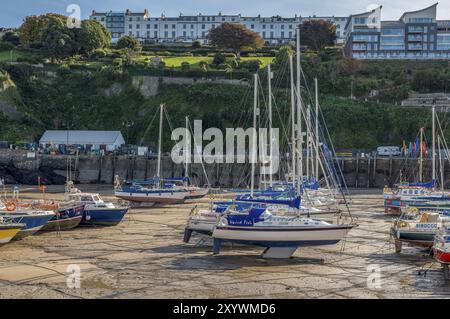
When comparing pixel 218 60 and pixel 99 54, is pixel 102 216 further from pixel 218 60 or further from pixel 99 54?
pixel 99 54

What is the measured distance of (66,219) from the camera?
32.6 m

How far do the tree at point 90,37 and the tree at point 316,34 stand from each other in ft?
117

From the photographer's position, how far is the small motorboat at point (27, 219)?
27723mm

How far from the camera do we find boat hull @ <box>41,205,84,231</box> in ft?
105

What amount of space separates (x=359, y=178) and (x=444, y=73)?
33737 mm

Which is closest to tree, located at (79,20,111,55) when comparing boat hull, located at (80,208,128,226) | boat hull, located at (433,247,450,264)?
boat hull, located at (80,208,128,226)

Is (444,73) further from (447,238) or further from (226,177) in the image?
(447,238)

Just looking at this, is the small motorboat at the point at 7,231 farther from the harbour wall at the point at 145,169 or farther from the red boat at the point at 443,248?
the harbour wall at the point at 145,169

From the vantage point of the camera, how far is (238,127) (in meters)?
77.5

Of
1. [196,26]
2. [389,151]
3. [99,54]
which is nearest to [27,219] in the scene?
[389,151]

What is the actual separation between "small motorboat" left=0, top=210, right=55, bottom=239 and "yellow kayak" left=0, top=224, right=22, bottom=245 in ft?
3.57

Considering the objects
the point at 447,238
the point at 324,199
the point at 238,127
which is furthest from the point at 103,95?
the point at 447,238

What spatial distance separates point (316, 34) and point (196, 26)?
53201 mm

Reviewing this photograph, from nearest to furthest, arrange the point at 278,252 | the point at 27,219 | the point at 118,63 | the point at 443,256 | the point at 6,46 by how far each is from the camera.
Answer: the point at 443,256 < the point at 278,252 < the point at 27,219 < the point at 118,63 < the point at 6,46
